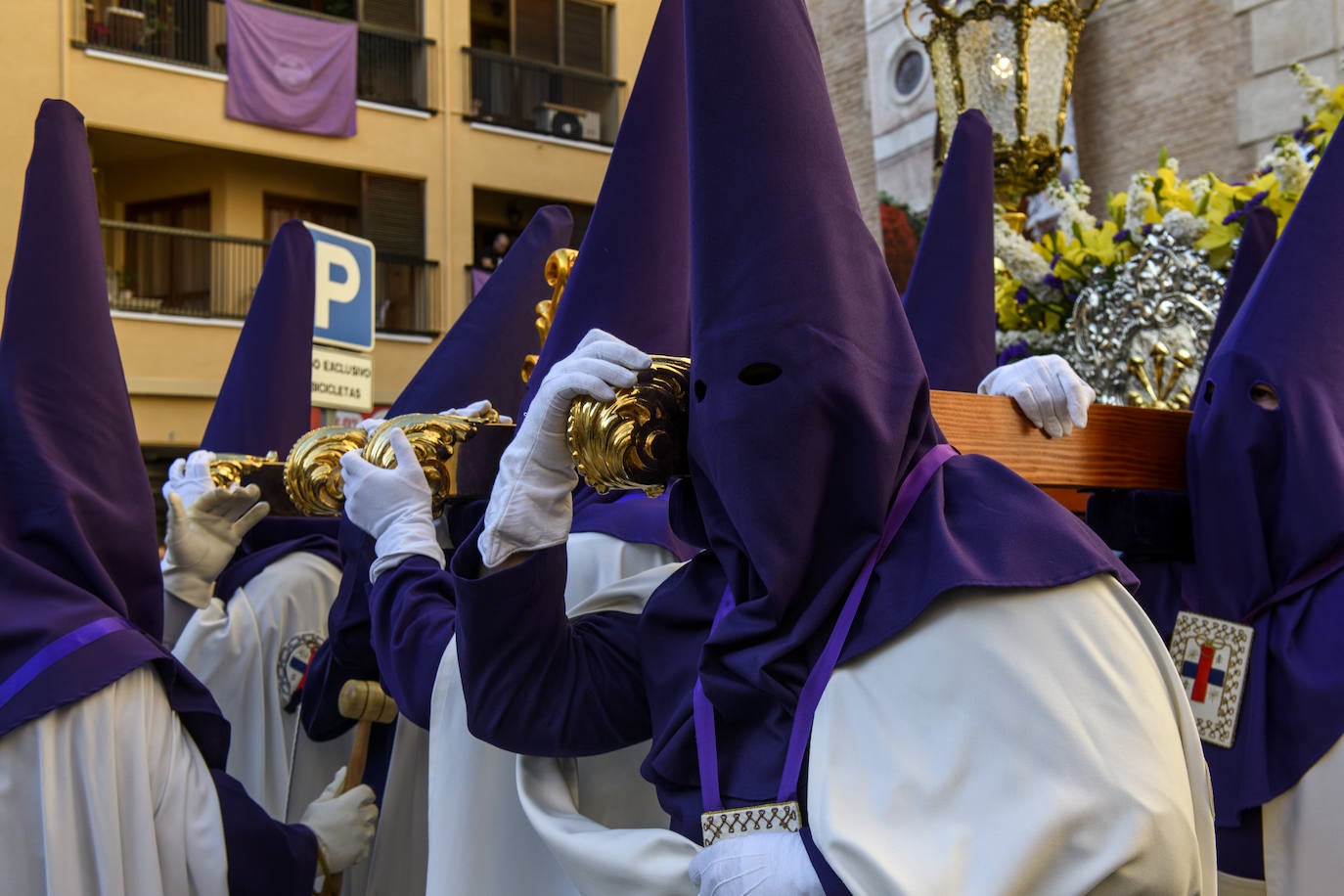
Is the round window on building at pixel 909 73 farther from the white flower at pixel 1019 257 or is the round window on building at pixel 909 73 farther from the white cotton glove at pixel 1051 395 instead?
the white cotton glove at pixel 1051 395

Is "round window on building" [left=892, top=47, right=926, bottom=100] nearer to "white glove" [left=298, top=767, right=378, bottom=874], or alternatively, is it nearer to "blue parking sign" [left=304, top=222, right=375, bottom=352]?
"blue parking sign" [left=304, top=222, right=375, bottom=352]

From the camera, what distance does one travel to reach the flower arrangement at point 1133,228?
332 cm

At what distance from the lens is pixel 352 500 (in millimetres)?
2297

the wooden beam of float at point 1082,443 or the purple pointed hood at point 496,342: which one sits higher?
the purple pointed hood at point 496,342

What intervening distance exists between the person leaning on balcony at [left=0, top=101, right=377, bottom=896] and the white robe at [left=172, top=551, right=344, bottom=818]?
111 centimetres

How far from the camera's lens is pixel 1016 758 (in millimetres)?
1295

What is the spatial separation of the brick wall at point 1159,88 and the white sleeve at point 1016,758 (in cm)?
602

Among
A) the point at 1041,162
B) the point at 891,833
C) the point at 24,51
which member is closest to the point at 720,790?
the point at 891,833

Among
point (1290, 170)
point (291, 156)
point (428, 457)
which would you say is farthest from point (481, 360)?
point (291, 156)

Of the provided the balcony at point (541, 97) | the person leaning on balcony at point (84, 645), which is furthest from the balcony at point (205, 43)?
the person leaning on balcony at point (84, 645)

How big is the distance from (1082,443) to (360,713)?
1.56 m

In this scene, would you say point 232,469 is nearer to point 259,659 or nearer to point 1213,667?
point 259,659

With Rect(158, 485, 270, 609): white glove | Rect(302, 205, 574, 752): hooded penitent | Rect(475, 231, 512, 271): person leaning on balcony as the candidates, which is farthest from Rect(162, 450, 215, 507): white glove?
Rect(475, 231, 512, 271): person leaning on balcony

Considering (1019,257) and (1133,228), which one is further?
(1019,257)
